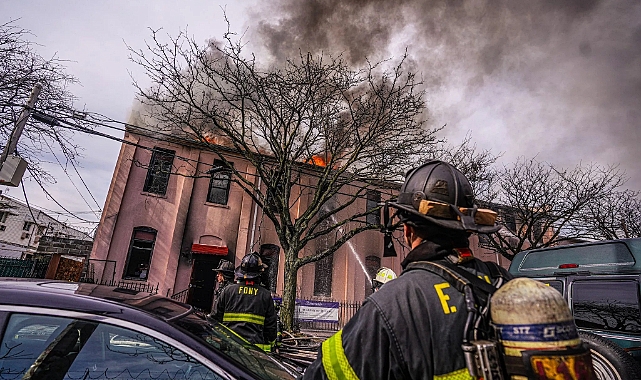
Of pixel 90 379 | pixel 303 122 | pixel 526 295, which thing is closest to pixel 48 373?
pixel 90 379

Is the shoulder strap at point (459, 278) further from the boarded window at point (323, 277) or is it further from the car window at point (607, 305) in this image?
the boarded window at point (323, 277)

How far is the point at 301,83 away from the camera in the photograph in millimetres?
9789

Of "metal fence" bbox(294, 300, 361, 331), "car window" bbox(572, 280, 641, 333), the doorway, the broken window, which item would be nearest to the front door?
the doorway

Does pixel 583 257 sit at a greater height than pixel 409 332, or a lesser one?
greater

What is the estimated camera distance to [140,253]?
44.4 feet

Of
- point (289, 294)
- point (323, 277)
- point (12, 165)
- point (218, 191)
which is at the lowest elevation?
point (289, 294)

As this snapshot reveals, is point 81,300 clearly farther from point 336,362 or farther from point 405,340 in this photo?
point 405,340

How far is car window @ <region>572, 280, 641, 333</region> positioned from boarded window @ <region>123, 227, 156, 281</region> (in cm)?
1413

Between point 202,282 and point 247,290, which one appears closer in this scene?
point 247,290

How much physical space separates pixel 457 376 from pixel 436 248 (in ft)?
1.58

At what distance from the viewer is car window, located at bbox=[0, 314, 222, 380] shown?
5.41 feet

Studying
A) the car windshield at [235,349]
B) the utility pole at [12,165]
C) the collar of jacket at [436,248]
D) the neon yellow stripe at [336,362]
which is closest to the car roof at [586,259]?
the collar of jacket at [436,248]

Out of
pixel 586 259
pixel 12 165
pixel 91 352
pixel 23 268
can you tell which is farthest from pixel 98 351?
pixel 23 268

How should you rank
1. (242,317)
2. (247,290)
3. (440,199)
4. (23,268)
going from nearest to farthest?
(440,199) → (242,317) → (247,290) → (23,268)
